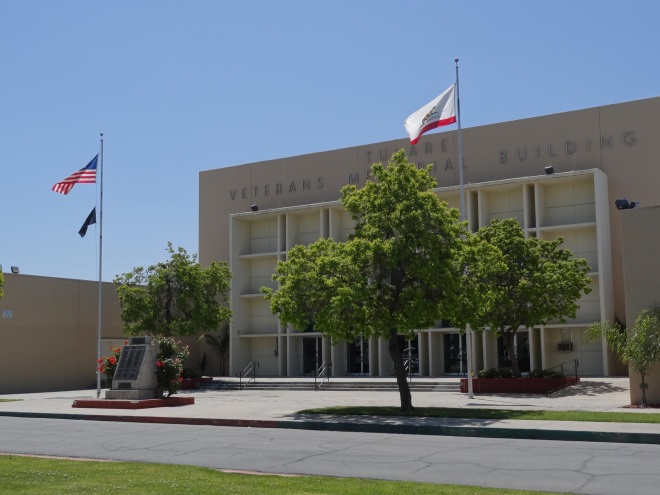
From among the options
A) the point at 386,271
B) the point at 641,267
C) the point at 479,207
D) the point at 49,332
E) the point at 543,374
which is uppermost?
the point at 479,207

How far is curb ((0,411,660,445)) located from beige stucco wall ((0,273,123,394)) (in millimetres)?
16003

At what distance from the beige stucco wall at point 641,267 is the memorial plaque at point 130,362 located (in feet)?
52.1

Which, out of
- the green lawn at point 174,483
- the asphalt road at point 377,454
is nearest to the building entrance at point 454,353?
the asphalt road at point 377,454

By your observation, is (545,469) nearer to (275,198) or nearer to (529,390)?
(529,390)

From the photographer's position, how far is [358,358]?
44125 mm

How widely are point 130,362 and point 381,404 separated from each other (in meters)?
8.79

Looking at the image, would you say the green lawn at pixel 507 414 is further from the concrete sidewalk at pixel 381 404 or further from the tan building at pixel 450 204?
the tan building at pixel 450 204

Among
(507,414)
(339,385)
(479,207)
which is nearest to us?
(507,414)

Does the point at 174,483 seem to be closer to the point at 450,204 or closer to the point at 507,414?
the point at 507,414

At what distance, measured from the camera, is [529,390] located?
3008 cm

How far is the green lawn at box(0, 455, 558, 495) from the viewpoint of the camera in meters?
9.26

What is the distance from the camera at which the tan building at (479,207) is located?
1454 inches

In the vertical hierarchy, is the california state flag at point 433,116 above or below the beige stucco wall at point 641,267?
above

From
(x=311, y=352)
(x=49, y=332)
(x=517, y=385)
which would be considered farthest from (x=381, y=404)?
(x=49, y=332)
